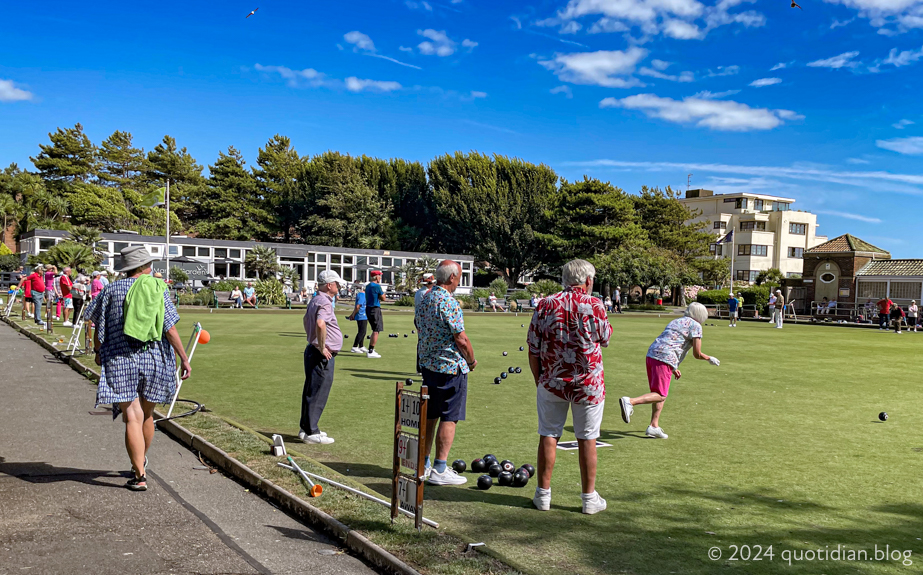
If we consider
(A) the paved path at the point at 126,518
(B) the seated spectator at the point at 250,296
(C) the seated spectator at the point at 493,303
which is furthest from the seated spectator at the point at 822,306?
(A) the paved path at the point at 126,518

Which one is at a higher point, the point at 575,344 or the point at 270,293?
the point at 575,344

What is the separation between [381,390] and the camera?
10.3 metres

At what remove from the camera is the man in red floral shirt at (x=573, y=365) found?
4645 mm

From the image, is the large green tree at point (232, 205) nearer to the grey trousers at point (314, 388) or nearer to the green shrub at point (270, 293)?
the green shrub at point (270, 293)

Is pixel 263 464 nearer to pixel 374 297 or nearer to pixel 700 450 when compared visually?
pixel 700 450

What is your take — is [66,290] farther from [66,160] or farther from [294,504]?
[66,160]

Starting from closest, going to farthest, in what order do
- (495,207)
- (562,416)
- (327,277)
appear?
(562,416), (327,277), (495,207)

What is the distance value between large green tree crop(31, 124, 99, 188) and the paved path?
2768 inches

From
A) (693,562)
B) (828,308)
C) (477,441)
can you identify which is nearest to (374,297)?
(477,441)

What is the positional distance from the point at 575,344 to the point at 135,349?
10.9ft

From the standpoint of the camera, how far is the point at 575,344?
4.64m

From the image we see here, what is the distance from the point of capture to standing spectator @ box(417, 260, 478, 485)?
543 centimetres

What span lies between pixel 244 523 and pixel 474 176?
61679 mm

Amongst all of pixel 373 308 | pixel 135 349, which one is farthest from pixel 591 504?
pixel 373 308
